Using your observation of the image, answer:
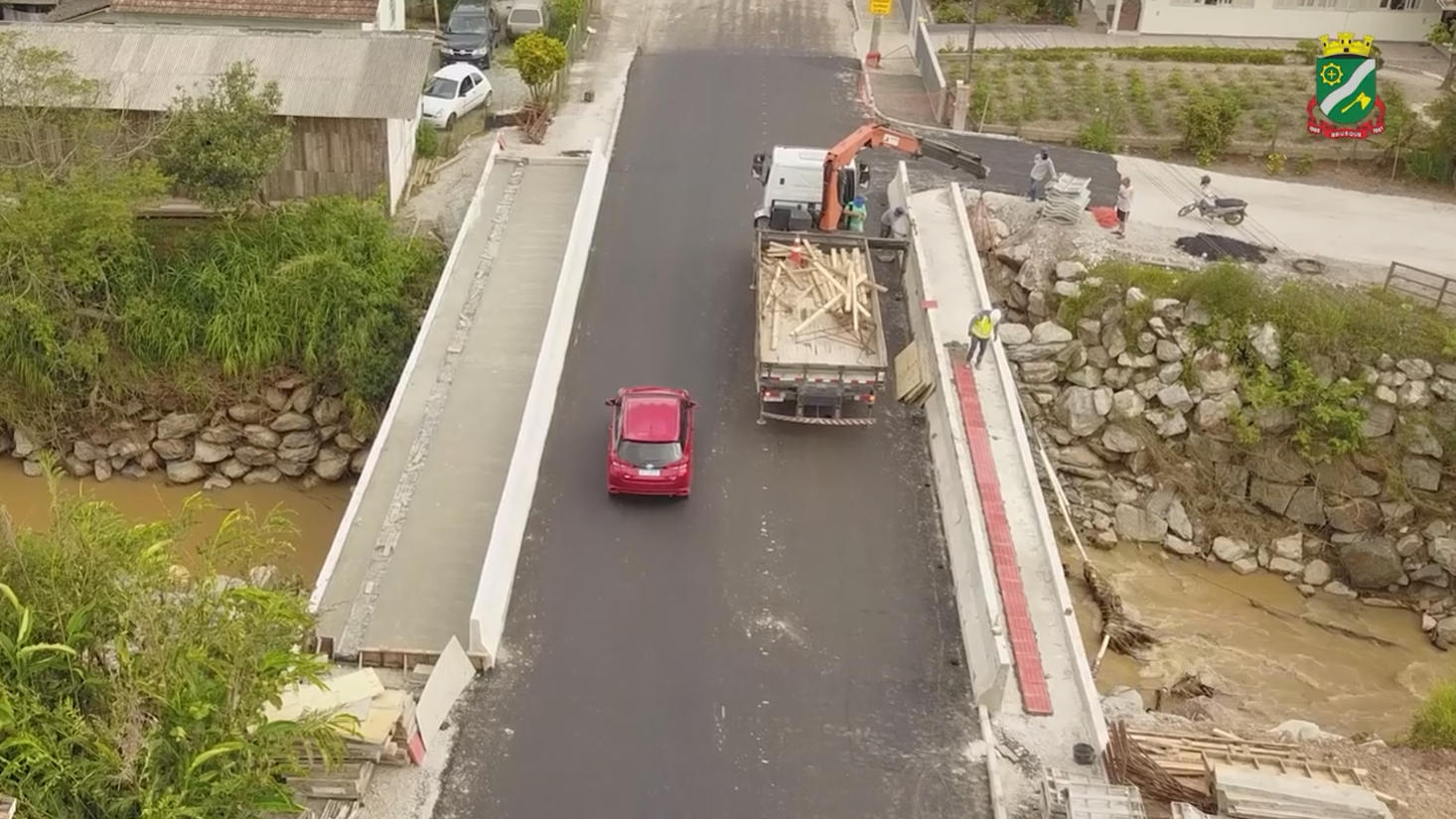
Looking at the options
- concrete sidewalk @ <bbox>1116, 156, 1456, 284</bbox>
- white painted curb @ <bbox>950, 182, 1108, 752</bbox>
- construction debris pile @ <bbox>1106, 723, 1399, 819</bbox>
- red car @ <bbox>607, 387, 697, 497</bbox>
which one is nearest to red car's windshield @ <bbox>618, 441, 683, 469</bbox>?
red car @ <bbox>607, 387, 697, 497</bbox>

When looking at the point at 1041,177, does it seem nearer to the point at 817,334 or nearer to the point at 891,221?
the point at 891,221

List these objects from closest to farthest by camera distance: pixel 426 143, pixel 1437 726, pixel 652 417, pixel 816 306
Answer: pixel 1437 726 → pixel 652 417 → pixel 816 306 → pixel 426 143

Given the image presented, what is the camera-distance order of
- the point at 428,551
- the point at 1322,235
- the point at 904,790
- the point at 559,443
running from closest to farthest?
the point at 904,790 → the point at 428,551 → the point at 559,443 → the point at 1322,235

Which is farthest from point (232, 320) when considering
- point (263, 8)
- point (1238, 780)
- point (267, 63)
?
point (1238, 780)

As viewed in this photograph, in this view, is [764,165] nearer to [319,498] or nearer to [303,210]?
[303,210]

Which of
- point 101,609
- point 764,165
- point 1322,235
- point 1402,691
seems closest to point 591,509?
point 101,609

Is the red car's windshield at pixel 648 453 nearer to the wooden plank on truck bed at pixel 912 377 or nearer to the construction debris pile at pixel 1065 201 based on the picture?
the wooden plank on truck bed at pixel 912 377

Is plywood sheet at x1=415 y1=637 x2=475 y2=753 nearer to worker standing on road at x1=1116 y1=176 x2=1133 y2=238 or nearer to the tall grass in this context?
the tall grass
